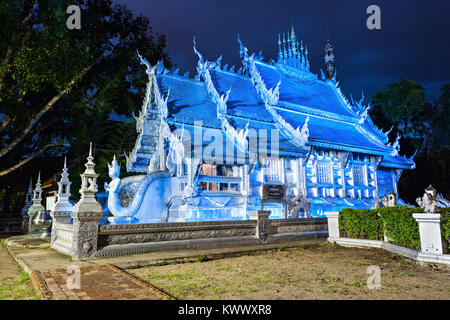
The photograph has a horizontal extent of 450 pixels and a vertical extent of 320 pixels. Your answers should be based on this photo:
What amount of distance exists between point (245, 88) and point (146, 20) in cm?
1020

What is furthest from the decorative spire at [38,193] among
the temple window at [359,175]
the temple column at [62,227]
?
the temple window at [359,175]

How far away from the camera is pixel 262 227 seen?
10883mm

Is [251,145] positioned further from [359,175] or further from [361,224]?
[359,175]

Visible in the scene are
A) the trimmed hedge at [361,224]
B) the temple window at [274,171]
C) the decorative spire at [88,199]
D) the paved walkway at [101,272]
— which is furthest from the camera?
the temple window at [274,171]

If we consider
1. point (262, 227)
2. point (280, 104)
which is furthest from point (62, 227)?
point (280, 104)

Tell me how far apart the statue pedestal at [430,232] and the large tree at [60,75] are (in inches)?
631

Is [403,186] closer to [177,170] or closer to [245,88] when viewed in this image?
[245,88]

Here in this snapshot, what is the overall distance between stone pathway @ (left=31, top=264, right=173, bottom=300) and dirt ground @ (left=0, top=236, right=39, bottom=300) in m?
0.16

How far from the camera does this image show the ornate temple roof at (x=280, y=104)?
15.7 metres

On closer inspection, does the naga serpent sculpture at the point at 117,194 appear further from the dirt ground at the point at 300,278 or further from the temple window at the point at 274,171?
the temple window at the point at 274,171

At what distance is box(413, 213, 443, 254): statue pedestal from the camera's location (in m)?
7.33

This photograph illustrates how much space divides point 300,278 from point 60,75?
1494cm

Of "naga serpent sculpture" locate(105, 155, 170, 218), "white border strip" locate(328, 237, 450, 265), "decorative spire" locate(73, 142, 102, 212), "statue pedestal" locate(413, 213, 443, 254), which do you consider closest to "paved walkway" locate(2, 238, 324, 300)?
"decorative spire" locate(73, 142, 102, 212)

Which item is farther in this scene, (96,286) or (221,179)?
(221,179)
